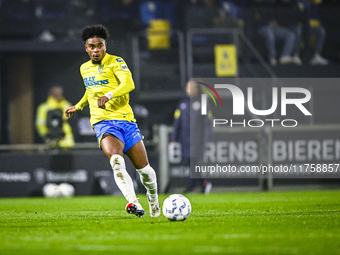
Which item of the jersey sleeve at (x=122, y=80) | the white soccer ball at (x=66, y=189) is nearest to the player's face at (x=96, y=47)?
the jersey sleeve at (x=122, y=80)

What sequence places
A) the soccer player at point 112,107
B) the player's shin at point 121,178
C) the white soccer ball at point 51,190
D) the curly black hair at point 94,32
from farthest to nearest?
the white soccer ball at point 51,190
the curly black hair at point 94,32
the soccer player at point 112,107
the player's shin at point 121,178

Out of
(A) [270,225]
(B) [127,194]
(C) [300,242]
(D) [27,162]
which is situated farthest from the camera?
(D) [27,162]

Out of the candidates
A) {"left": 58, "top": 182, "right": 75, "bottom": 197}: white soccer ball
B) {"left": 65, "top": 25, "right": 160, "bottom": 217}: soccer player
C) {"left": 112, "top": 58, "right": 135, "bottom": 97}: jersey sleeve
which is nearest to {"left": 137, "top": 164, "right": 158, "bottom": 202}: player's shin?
{"left": 65, "top": 25, "right": 160, "bottom": 217}: soccer player

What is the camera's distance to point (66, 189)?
11.3 meters

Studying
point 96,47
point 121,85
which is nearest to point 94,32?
point 96,47

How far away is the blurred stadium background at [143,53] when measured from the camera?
14031mm

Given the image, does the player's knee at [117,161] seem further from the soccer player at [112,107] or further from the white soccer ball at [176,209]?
the white soccer ball at [176,209]

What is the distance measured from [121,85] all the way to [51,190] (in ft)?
20.0

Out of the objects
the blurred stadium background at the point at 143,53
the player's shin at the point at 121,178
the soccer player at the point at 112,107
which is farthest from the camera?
the blurred stadium background at the point at 143,53

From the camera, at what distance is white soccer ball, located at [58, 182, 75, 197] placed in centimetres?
1126

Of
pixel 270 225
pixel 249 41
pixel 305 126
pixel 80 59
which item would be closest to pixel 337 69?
pixel 249 41

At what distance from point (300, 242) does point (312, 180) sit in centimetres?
794

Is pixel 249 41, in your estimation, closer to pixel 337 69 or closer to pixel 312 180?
pixel 337 69

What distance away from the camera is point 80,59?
49.1 ft
